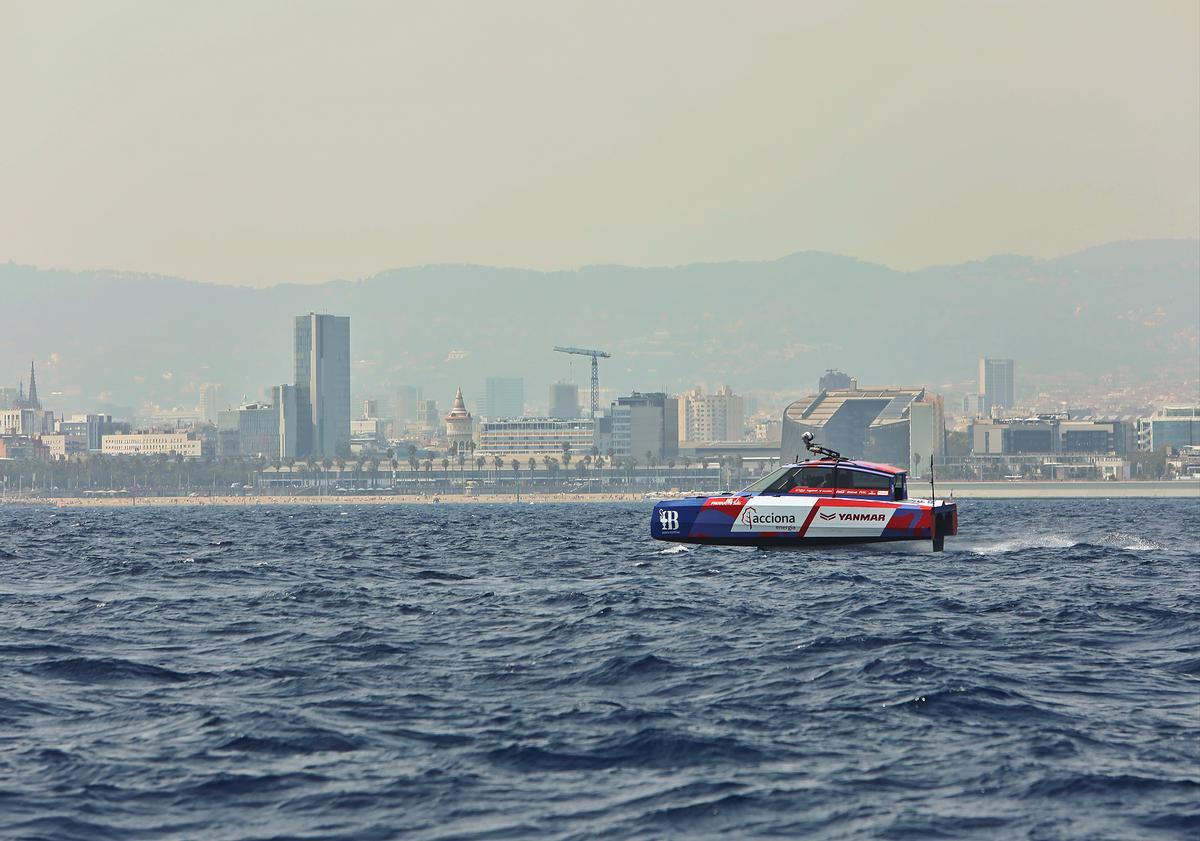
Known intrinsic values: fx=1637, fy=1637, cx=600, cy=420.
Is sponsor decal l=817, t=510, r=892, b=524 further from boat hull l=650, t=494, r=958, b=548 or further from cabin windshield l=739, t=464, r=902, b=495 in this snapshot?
cabin windshield l=739, t=464, r=902, b=495

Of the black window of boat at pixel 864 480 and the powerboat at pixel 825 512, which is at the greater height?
the black window of boat at pixel 864 480

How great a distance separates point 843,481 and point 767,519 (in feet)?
6.84

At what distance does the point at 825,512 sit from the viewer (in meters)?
40.1

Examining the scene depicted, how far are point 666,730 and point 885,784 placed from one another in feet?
9.14

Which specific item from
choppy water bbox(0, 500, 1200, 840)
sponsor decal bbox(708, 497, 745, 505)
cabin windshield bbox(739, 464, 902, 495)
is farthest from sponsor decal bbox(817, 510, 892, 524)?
choppy water bbox(0, 500, 1200, 840)

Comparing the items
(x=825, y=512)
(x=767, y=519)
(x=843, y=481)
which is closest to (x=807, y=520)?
(x=825, y=512)

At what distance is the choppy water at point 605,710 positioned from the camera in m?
13.3

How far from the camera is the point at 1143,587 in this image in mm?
33438

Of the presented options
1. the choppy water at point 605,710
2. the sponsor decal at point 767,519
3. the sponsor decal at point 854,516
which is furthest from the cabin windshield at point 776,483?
the choppy water at point 605,710

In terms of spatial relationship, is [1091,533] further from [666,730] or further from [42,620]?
[666,730]

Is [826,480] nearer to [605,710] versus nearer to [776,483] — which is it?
[776,483]

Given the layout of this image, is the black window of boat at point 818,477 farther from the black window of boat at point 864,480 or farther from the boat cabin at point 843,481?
the black window of boat at point 864,480

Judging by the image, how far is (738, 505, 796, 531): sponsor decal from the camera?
40.3 metres

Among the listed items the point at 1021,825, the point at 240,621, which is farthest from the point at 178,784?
the point at 240,621
